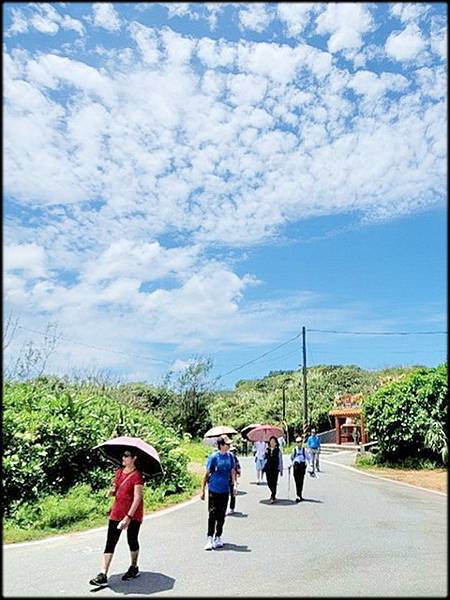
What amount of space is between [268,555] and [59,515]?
3443 millimetres

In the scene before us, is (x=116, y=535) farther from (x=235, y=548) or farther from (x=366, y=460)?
(x=366, y=460)

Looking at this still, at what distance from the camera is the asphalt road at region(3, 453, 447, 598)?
542 cm

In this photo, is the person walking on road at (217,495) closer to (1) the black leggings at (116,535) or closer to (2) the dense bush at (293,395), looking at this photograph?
(1) the black leggings at (116,535)

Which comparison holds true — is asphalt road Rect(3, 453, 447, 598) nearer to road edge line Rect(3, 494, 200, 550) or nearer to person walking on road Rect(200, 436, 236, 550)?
road edge line Rect(3, 494, 200, 550)

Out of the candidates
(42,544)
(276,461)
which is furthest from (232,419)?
(42,544)

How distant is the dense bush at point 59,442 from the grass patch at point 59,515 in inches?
13.0

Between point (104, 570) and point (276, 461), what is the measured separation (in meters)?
5.67

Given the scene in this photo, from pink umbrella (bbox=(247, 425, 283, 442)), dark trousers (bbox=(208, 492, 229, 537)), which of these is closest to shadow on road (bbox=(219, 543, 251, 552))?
dark trousers (bbox=(208, 492, 229, 537))

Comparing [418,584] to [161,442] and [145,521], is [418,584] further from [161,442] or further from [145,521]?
[161,442]

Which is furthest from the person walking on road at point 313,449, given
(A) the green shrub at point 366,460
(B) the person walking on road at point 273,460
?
(B) the person walking on road at point 273,460

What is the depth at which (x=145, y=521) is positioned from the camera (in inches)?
388

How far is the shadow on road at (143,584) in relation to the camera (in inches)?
217

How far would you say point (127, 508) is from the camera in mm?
5891

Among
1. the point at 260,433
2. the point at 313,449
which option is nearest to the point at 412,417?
the point at 313,449
